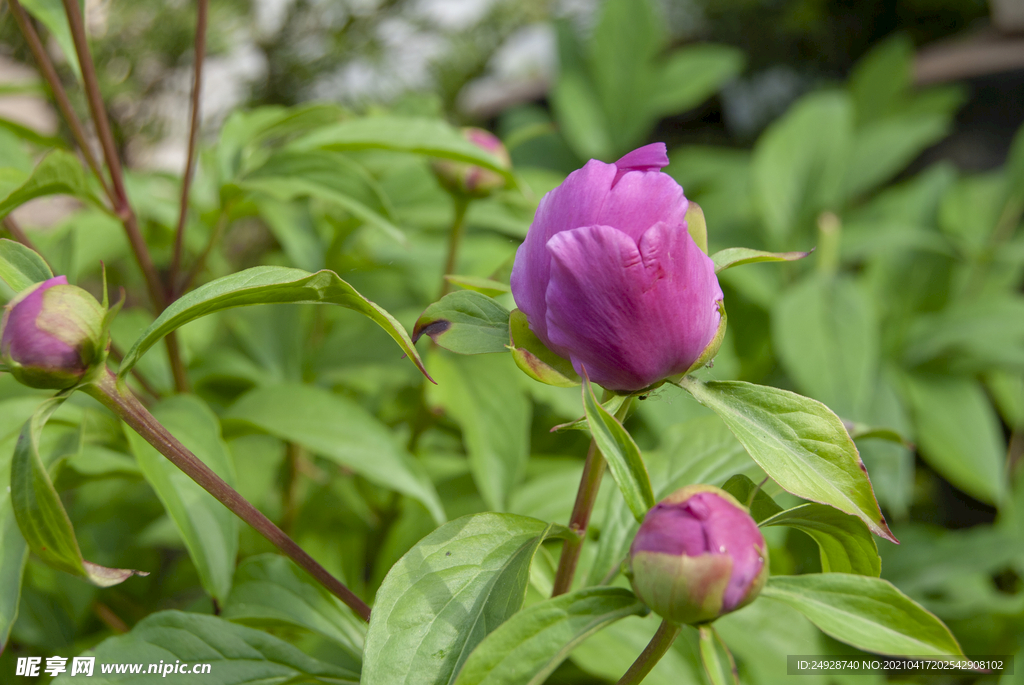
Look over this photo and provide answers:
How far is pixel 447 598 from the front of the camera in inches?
10.5

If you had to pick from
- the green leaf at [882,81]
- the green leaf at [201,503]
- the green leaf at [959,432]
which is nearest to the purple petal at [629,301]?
the green leaf at [201,503]

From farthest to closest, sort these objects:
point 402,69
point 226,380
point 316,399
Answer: point 402,69 < point 226,380 < point 316,399

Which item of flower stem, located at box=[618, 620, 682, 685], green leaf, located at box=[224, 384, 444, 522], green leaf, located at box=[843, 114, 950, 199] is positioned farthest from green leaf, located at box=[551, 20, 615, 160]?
flower stem, located at box=[618, 620, 682, 685]

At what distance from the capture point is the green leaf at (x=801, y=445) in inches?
9.9

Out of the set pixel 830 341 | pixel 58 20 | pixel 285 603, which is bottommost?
pixel 830 341

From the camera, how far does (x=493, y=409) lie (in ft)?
2.00

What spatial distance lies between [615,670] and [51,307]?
1.19 feet

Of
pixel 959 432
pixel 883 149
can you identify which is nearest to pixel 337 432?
pixel 959 432

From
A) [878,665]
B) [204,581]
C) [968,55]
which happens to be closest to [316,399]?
[204,581]

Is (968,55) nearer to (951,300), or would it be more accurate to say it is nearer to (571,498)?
(951,300)

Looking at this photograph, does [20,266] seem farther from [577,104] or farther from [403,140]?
[577,104]

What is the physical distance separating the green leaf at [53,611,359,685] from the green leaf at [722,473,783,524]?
193mm

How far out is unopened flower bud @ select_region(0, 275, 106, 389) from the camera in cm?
26

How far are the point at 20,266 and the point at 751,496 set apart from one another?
311 mm
